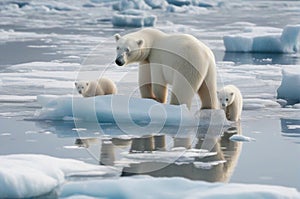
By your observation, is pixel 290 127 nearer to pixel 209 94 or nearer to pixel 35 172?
pixel 209 94

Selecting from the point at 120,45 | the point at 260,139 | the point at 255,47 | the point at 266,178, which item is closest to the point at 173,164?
the point at 266,178

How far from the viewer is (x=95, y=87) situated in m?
7.20

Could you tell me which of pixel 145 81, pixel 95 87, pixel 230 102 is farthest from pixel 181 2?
pixel 230 102

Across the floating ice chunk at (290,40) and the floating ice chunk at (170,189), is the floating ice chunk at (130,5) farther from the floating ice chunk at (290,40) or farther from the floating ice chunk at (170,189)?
the floating ice chunk at (170,189)

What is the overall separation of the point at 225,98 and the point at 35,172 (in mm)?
2616

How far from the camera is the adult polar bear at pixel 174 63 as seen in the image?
611cm

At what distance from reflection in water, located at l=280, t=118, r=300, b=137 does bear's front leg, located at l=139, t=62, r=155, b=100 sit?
123cm

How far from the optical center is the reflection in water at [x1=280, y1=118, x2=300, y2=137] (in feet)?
18.6

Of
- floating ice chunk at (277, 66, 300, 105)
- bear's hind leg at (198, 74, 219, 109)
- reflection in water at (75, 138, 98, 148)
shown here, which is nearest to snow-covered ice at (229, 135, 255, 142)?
bear's hind leg at (198, 74, 219, 109)

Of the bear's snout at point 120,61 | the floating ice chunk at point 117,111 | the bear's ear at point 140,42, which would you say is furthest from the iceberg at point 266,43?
the floating ice chunk at point 117,111

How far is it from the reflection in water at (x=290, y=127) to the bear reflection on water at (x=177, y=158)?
0.51m

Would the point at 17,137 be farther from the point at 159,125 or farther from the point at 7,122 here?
the point at 159,125

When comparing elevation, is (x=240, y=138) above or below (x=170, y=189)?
below

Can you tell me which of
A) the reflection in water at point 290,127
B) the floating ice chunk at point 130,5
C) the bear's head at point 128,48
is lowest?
the floating ice chunk at point 130,5
